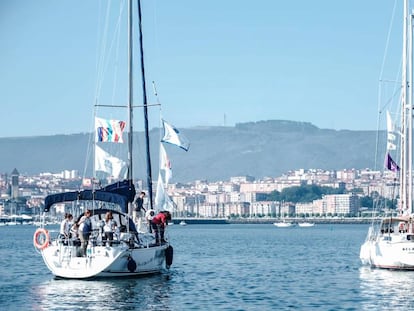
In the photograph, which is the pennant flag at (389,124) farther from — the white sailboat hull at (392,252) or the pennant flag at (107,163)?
the pennant flag at (107,163)

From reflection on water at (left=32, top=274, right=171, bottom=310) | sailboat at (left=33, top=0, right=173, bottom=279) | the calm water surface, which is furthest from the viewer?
sailboat at (left=33, top=0, right=173, bottom=279)

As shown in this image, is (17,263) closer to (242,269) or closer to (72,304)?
(242,269)

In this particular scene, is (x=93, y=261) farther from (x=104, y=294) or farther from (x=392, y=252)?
(x=392, y=252)

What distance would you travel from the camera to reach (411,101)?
43125 millimetres

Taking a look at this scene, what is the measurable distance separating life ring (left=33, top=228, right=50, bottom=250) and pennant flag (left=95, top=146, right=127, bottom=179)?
3.59 metres

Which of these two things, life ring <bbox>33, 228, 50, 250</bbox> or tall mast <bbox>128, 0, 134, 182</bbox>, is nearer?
life ring <bbox>33, 228, 50, 250</bbox>

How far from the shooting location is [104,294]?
107 feet

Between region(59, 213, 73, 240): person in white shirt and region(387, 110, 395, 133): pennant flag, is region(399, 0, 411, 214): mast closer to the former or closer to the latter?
region(387, 110, 395, 133): pennant flag

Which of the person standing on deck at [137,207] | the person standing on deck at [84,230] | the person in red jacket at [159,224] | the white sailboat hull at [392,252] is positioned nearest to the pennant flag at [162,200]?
the person in red jacket at [159,224]

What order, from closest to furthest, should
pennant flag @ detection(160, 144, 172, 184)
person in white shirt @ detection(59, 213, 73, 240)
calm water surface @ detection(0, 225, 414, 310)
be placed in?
1. calm water surface @ detection(0, 225, 414, 310)
2. person in white shirt @ detection(59, 213, 73, 240)
3. pennant flag @ detection(160, 144, 172, 184)

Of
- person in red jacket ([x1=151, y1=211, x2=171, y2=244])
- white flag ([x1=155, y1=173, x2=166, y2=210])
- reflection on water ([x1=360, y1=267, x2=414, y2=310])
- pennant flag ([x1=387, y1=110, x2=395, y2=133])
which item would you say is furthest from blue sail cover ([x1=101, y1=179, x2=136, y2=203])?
pennant flag ([x1=387, y1=110, x2=395, y2=133])

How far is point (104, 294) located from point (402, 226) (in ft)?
42.1

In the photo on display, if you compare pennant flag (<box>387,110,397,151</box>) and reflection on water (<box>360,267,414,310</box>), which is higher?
pennant flag (<box>387,110,397,151</box>)

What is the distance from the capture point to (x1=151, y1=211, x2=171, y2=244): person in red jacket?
39.0 m
